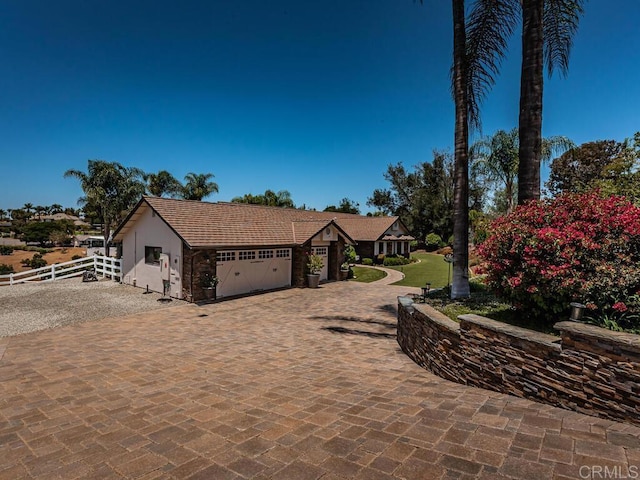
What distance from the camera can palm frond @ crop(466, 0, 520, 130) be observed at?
32.9ft

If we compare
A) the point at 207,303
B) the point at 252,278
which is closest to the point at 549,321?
the point at 207,303

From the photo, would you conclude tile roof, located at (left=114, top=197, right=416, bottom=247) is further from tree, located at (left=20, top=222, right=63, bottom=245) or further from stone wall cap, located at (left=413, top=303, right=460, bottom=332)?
tree, located at (left=20, top=222, right=63, bottom=245)

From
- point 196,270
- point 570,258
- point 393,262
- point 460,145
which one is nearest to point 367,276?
point 393,262

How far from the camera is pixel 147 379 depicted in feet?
20.4

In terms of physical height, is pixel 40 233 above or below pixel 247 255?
above

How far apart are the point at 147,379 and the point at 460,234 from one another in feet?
29.6

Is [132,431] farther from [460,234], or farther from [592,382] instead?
[460,234]

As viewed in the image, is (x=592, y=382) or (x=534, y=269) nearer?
(x=592, y=382)

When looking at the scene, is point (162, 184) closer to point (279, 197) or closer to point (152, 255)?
point (279, 197)

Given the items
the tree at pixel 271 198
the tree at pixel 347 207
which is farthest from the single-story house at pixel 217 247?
the tree at pixel 347 207

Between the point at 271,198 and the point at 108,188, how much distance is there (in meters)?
29.3

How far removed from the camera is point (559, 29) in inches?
387

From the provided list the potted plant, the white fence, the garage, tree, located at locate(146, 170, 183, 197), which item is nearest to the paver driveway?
the garage

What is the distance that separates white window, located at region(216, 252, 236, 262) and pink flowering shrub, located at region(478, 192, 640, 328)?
12517 mm
